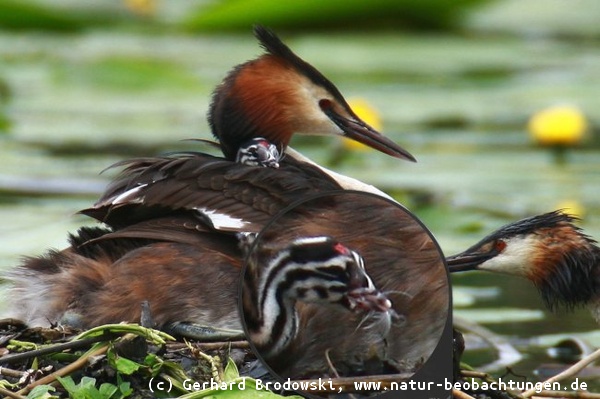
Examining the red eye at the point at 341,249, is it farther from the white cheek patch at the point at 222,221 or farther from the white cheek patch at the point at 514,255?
the white cheek patch at the point at 514,255

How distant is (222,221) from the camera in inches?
177

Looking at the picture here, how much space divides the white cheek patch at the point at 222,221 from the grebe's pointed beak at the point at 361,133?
26.9 inches

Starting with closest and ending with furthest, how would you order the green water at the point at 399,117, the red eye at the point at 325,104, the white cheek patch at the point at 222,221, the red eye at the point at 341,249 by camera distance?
the red eye at the point at 341,249 → the white cheek patch at the point at 222,221 → the red eye at the point at 325,104 → the green water at the point at 399,117

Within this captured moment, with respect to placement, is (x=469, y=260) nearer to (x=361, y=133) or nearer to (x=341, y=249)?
(x=361, y=133)

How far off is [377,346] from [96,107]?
5.76 meters

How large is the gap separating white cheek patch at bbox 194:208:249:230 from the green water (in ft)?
4.93

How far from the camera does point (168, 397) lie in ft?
13.8

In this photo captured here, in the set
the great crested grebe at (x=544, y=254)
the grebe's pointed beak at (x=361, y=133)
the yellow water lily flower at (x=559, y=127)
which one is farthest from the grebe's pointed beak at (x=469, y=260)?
the yellow water lily flower at (x=559, y=127)

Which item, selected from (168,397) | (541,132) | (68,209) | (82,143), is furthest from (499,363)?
(82,143)

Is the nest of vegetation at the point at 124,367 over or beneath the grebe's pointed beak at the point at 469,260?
beneath

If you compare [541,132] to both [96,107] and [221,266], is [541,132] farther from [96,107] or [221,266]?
[221,266]

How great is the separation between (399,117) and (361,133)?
4459 mm

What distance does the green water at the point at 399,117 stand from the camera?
22.7 ft

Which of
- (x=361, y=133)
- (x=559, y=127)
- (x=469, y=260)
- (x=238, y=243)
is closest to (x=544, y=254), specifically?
(x=469, y=260)
